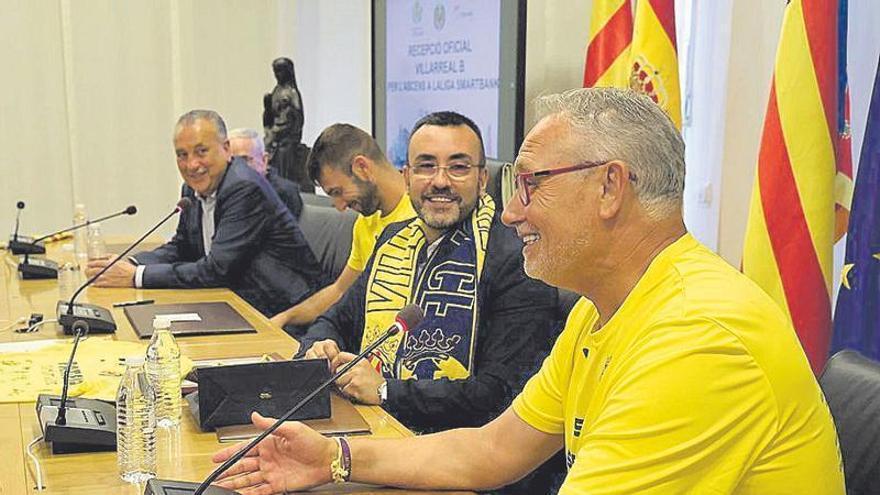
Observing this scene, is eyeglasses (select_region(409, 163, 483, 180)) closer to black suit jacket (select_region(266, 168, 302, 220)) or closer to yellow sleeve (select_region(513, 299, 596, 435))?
yellow sleeve (select_region(513, 299, 596, 435))

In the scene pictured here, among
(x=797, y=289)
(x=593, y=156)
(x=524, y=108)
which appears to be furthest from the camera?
(x=524, y=108)

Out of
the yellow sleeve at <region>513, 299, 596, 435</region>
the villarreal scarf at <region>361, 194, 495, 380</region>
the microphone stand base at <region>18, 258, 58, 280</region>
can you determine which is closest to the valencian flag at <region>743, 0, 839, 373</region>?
the villarreal scarf at <region>361, 194, 495, 380</region>

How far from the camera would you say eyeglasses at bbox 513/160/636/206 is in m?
1.30

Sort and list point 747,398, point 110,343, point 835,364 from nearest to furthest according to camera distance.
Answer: point 747,398, point 835,364, point 110,343

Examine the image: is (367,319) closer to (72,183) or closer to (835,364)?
(835,364)

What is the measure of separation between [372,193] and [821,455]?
→ 2077mm

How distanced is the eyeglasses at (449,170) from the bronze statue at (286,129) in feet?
11.2

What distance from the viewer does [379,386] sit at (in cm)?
195

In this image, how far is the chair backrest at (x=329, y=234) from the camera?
3893 millimetres

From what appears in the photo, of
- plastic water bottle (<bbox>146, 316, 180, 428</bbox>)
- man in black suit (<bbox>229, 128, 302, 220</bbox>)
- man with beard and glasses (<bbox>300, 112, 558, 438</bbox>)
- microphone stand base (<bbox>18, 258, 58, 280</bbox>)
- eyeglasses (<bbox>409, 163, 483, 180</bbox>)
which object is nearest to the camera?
plastic water bottle (<bbox>146, 316, 180, 428</bbox>)

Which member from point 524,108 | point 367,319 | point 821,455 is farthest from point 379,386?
point 524,108

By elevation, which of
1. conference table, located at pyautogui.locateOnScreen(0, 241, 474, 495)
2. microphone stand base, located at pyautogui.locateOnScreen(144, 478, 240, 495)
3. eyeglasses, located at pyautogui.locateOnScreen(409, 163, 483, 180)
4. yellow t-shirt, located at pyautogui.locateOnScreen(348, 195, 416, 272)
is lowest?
conference table, located at pyautogui.locateOnScreen(0, 241, 474, 495)

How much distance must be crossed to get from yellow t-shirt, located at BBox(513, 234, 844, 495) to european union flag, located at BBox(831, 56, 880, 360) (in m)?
1.28

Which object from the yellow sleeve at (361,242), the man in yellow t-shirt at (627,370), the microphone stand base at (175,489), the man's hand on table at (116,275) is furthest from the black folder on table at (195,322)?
the microphone stand base at (175,489)
